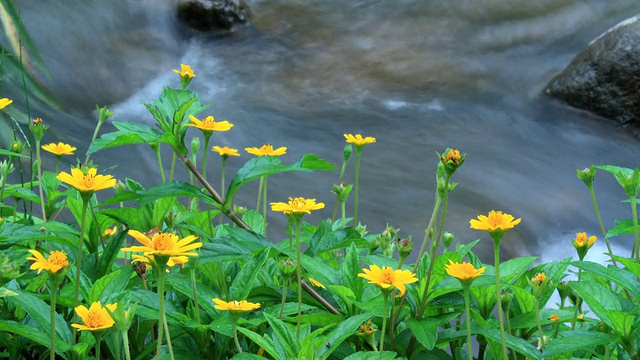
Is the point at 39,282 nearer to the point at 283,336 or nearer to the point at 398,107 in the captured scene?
the point at 283,336

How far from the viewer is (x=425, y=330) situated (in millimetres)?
1103

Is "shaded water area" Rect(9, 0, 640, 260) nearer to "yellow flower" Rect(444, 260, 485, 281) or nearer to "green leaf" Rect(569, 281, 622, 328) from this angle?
"green leaf" Rect(569, 281, 622, 328)

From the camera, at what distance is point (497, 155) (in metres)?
5.81

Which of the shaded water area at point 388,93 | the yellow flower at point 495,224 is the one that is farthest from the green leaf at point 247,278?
the shaded water area at point 388,93

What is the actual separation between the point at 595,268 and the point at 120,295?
0.72 metres

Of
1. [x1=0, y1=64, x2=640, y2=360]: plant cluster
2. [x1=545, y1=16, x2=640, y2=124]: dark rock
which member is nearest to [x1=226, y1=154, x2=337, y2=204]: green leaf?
[x1=0, y1=64, x2=640, y2=360]: plant cluster

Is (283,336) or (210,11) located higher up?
(283,336)

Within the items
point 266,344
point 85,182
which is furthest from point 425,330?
point 85,182

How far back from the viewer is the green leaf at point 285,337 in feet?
3.26

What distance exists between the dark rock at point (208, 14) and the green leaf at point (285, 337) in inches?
255

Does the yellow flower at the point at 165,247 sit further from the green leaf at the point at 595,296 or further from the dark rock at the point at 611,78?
the dark rock at the point at 611,78

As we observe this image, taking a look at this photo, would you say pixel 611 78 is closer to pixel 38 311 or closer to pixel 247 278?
pixel 247 278

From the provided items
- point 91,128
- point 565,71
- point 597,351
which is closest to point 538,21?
point 565,71

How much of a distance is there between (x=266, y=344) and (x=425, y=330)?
10.0 inches
